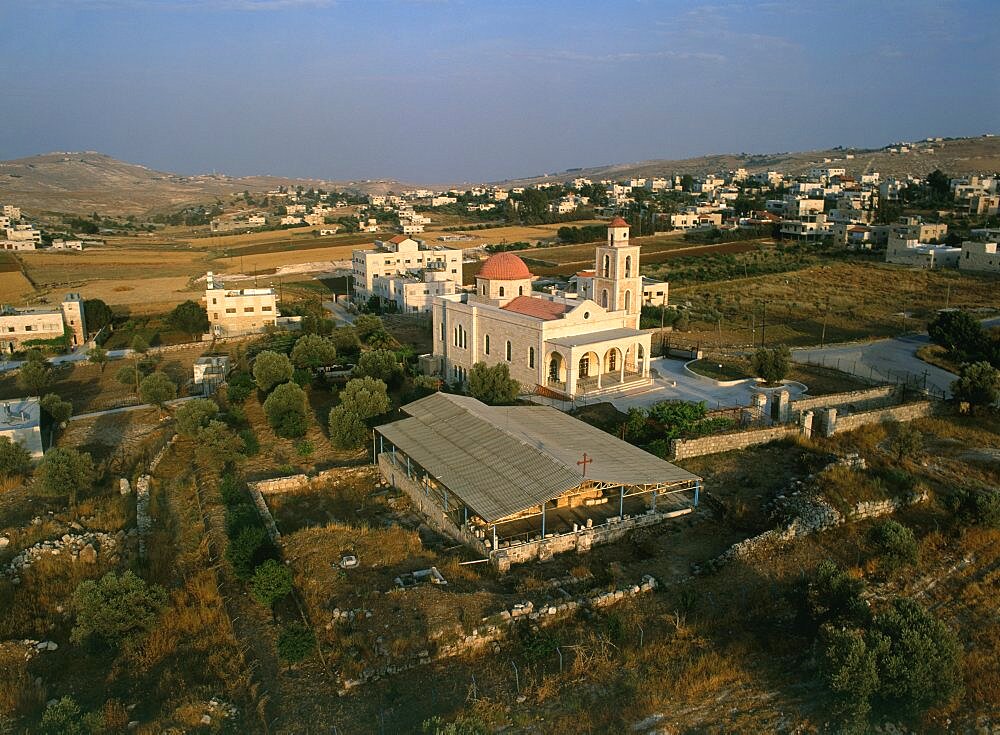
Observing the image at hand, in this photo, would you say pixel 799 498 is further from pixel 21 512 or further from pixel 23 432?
pixel 23 432

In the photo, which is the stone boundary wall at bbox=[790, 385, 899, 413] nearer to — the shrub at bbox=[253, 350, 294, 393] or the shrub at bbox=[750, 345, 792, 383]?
the shrub at bbox=[750, 345, 792, 383]

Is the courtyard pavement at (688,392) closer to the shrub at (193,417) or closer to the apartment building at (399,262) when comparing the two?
the shrub at (193,417)

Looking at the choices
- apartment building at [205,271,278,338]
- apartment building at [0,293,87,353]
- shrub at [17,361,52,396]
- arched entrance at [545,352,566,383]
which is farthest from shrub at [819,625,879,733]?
apartment building at [0,293,87,353]

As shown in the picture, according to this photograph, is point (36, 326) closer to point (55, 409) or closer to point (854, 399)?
point (55, 409)

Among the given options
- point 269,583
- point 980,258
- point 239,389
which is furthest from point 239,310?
point 980,258

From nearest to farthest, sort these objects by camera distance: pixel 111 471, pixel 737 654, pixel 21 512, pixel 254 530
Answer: pixel 737 654 → pixel 254 530 → pixel 21 512 → pixel 111 471

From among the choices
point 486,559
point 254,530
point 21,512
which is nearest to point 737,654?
point 486,559
